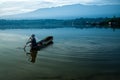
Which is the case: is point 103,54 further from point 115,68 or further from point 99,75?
point 99,75

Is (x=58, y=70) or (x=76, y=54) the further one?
(x=76, y=54)

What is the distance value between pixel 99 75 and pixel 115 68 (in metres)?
2.19

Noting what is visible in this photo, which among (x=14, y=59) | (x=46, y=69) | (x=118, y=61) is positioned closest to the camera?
(x=46, y=69)

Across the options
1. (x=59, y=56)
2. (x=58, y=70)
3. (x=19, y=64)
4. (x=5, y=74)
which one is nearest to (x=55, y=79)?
(x=58, y=70)

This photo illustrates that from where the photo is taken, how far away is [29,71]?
59.2 feet

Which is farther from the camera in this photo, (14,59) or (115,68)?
(14,59)

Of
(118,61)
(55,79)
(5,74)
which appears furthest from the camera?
(118,61)

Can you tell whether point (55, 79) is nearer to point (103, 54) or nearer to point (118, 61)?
point (118, 61)

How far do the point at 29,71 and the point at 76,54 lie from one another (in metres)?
7.28

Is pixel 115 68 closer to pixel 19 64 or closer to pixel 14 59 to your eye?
pixel 19 64

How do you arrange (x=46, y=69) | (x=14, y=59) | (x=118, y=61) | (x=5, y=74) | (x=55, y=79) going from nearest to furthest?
(x=55, y=79) < (x=5, y=74) < (x=46, y=69) < (x=118, y=61) < (x=14, y=59)

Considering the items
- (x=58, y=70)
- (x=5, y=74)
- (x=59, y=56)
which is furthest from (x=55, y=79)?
(x=59, y=56)

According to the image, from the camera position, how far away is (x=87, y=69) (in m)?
18.1

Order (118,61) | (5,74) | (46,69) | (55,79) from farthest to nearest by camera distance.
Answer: (118,61)
(46,69)
(5,74)
(55,79)
